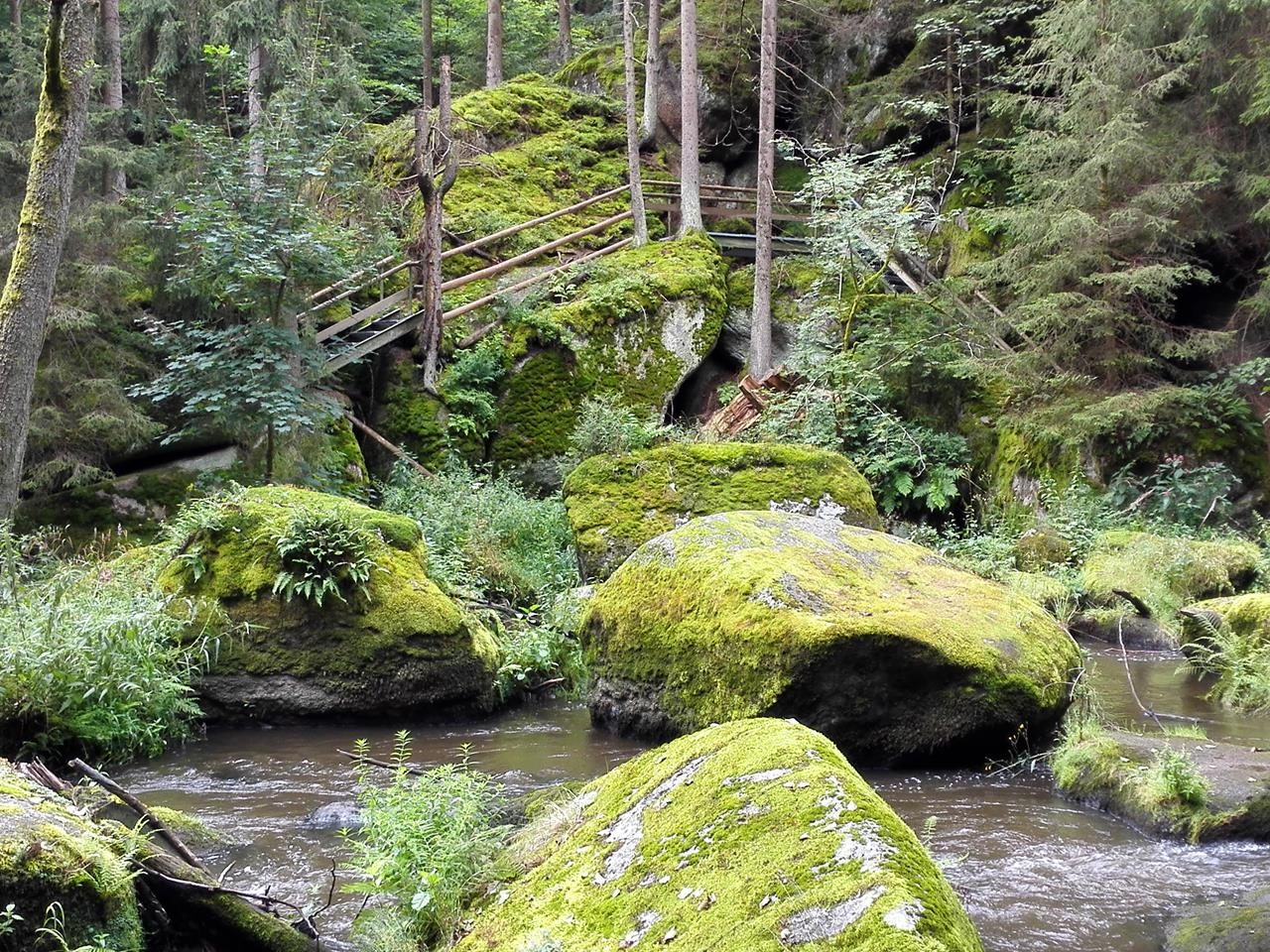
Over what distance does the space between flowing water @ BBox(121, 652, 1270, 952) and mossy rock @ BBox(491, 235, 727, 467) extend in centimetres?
930

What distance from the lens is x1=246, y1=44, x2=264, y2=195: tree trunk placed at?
44.4 ft

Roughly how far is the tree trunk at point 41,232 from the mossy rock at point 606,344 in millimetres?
8527

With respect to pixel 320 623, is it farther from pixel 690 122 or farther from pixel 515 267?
pixel 690 122

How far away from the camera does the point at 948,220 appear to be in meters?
20.6

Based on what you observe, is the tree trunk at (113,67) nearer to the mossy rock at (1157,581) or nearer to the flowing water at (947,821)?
the flowing water at (947,821)

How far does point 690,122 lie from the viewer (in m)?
21.5

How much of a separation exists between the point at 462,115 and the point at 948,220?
10737 mm

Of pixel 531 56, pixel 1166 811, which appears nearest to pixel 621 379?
pixel 1166 811

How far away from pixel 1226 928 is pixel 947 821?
186 cm

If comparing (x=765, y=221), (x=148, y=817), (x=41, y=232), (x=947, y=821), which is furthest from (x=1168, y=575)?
(x=41, y=232)

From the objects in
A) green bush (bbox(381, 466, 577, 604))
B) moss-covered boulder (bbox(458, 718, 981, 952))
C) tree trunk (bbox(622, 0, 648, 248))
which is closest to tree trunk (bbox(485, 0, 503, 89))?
tree trunk (bbox(622, 0, 648, 248))

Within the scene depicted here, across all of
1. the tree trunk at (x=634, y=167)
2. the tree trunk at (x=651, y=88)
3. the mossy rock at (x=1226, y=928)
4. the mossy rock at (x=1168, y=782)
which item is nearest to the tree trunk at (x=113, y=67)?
the tree trunk at (x=634, y=167)

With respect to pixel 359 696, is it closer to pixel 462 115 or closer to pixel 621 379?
pixel 621 379

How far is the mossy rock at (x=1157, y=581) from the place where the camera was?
1165 centimetres
